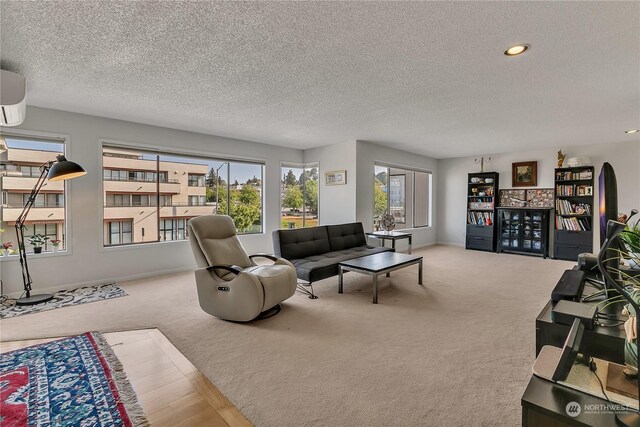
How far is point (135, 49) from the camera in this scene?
2.32 meters

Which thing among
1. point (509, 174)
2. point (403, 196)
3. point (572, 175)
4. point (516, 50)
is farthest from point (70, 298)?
point (572, 175)

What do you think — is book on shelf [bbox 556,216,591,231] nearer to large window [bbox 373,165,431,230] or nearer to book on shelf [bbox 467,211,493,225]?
book on shelf [bbox 467,211,493,225]

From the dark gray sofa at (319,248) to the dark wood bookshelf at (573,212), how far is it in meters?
4.06

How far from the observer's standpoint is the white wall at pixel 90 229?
3775 mm

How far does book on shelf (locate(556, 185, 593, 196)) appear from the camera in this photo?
5.86 metres

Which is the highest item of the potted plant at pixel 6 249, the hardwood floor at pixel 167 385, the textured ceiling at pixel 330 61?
the textured ceiling at pixel 330 61

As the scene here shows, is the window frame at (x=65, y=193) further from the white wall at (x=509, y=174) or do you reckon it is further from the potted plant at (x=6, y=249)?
the white wall at (x=509, y=174)

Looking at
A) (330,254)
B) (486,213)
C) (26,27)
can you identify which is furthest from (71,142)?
(486,213)

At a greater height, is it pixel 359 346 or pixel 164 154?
pixel 164 154

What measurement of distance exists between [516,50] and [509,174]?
545cm

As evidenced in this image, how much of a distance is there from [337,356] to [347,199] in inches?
150

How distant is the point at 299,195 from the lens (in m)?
6.61

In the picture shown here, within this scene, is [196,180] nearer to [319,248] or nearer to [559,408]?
[319,248]

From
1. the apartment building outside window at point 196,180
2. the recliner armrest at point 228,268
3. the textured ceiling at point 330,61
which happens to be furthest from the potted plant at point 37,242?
the recliner armrest at point 228,268
